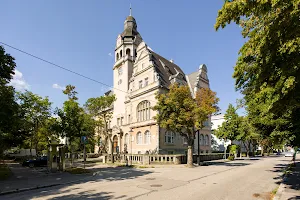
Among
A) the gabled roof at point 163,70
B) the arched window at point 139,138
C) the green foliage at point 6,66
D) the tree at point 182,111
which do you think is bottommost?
the arched window at point 139,138

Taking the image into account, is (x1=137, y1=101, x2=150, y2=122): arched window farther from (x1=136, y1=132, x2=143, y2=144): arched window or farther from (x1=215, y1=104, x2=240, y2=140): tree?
(x1=215, y1=104, x2=240, y2=140): tree

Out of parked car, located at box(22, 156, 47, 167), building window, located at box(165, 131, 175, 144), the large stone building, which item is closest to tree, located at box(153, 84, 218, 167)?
the large stone building

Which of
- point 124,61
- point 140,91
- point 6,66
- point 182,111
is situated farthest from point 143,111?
point 6,66

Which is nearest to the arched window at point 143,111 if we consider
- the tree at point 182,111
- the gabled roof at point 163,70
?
the gabled roof at point 163,70

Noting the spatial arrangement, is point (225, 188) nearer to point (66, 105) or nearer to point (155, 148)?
point (66, 105)

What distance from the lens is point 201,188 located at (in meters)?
11.3

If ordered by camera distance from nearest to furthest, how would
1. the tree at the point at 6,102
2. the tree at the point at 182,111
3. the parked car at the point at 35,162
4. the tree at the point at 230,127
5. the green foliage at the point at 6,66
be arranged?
the tree at the point at 6,102, the green foliage at the point at 6,66, the tree at the point at 182,111, the parked car at the point at 35,162, the tree at the point at 230,127

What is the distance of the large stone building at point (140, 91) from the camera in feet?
113

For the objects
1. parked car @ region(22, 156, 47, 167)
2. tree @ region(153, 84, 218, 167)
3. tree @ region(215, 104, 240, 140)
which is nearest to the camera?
tree @ region(153, 84, 218, 167)

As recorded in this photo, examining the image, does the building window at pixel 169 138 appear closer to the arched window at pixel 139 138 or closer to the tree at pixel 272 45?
the arched window at pixel 139 138

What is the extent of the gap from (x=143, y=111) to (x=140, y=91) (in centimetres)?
351

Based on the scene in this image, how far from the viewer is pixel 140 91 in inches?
1483

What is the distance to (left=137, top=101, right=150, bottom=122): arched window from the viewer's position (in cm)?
3625

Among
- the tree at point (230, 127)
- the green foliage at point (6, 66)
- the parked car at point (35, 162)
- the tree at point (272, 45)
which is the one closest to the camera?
the tree at point (272, 45)
